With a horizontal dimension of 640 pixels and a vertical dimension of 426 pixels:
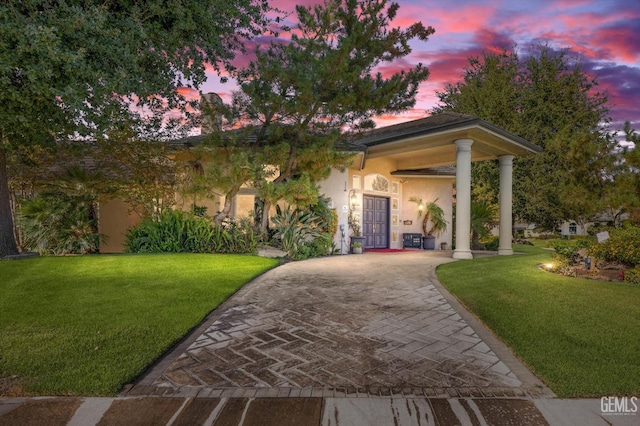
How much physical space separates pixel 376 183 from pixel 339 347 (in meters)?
11.3

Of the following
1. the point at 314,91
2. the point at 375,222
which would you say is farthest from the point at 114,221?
the point at 375,222

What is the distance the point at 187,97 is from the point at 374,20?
259 inches

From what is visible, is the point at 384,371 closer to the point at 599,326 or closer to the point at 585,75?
the point at 599,326

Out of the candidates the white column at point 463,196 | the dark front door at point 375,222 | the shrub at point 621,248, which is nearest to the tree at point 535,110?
the dark front door at point 375,222

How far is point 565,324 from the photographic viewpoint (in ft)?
13.5

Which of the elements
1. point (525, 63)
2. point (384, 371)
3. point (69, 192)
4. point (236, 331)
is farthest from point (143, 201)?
point (525, 63)

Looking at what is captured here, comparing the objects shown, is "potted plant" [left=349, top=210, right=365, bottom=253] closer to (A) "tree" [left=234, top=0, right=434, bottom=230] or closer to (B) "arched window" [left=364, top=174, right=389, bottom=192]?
(B) "arched window" [left=364, top=174, right=389, bottom=192]

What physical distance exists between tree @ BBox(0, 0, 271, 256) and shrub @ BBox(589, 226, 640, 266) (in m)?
9.18

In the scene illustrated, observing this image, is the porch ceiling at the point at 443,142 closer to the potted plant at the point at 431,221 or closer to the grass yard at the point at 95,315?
the potted plant at the point at 431,221

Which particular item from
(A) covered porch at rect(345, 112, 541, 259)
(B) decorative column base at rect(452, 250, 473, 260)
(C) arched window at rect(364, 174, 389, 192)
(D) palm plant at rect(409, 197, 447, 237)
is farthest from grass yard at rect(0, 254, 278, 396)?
(D) palm plant at rect(409, 197, 447, 237)

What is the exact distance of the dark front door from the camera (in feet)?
45.9

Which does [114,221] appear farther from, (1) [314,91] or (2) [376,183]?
(2) [376,183]

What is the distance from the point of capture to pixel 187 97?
30.1 feet

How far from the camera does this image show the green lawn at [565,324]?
9.30 feet
